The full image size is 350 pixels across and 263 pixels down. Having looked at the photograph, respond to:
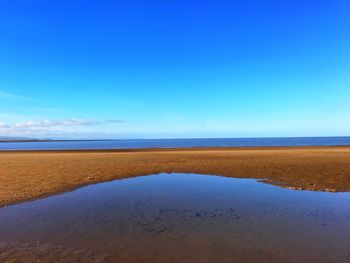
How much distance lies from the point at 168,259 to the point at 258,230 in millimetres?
3698

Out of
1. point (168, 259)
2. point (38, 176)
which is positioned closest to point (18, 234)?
point (168, 259)

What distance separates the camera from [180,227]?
9.62 meters

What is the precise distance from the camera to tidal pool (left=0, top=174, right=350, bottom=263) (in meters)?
7.44

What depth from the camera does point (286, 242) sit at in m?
8.27

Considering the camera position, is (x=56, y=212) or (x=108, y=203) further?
(x=108, y=203)

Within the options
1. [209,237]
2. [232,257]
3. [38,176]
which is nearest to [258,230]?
[209,237]

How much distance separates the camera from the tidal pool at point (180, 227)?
24.4 feet

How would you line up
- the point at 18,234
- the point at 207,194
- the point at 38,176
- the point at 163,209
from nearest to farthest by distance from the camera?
the point at 18,234 < the point at 163,209 < the point at 207,194 < the point at 38,176

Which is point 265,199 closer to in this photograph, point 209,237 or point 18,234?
point 209,237

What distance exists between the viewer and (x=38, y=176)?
810 inches

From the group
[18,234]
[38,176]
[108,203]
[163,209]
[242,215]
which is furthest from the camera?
[38,176]

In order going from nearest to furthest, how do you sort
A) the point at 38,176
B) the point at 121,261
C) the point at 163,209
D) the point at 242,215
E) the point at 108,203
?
the point at 121,261, the point at 242,215, the point at 163,209, the point at 108,203, the point at 38,176

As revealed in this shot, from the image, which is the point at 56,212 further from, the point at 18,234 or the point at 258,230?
the point at 258,230

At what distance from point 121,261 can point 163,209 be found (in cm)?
513
